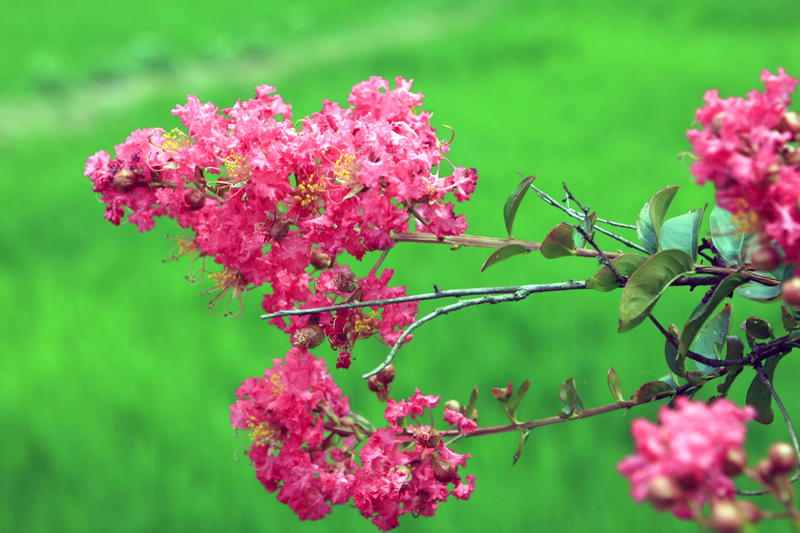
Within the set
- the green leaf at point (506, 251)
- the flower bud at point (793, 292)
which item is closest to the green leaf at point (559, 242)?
the green leaf at point (506, 251)

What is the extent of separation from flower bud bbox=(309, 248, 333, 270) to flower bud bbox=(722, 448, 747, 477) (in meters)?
0.48

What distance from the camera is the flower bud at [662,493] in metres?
0.38

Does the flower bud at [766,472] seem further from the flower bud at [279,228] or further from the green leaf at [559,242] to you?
the flower bud at [279,228]

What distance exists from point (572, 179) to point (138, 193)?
2863mm

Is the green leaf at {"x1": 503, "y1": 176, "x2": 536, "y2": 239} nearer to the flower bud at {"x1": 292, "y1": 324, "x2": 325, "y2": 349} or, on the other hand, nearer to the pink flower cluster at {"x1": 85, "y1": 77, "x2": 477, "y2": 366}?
the pink flower cluster at {"x1": 85, "y1": 77, "x2": 477, "y2": 366}

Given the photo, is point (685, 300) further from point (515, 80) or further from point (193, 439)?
point (515, 80)

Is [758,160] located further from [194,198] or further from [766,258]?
[194,198]

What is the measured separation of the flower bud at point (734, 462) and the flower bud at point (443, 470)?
0.41m

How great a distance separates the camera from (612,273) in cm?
68

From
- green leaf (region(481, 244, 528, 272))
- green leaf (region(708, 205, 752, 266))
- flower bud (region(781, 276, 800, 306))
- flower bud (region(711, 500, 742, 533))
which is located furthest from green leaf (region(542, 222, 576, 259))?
flower bud (region(711, 500, 742, 533))

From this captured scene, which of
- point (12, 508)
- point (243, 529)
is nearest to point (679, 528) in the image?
point (243, 529)

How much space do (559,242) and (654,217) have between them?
0.10 m

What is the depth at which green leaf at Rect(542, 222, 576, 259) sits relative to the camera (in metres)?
0.70

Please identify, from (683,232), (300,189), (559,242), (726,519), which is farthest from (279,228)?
(726,519)
